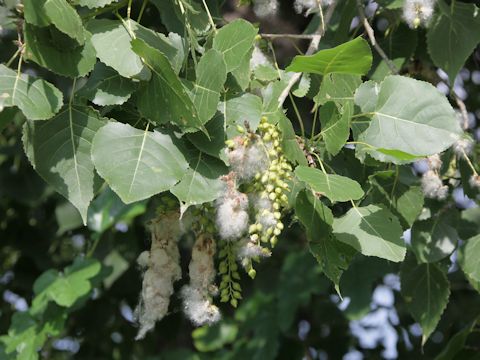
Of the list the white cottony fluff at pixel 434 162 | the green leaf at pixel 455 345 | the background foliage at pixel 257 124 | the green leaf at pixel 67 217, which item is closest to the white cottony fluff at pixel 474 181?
the background foliage at pixel 257 124

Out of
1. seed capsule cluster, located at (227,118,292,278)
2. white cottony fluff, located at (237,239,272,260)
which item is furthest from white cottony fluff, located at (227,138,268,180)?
white cottony fluff, located at (237,239,272,260)

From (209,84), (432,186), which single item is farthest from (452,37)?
(209,84)

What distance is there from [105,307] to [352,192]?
2.03 metres

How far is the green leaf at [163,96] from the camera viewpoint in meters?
1.29

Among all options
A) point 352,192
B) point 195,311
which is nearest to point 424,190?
point 352,192

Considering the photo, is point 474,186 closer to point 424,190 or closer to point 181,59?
point 424,190

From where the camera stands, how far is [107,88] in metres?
1.39

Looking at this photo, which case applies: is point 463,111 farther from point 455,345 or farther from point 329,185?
point 329,185

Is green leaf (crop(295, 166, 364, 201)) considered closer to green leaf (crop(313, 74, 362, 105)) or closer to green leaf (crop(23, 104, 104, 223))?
green leaf (crop(313, 74, 362, 105))

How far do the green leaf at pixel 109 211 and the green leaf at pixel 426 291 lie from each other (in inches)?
39.3

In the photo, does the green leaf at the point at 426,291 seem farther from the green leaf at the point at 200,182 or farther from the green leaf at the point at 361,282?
the green leaf at the point at 200,182

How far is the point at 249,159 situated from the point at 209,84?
0.46 feet

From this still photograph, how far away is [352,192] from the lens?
4.35 feet

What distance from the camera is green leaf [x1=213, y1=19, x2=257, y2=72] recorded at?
54.7 inches
